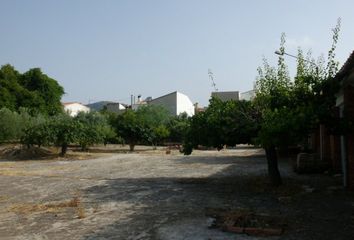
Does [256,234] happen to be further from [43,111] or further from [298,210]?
[43,111]

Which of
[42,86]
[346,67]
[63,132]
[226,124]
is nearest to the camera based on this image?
[346,67]

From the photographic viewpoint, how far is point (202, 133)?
13055 mm

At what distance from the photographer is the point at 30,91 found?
52.3m

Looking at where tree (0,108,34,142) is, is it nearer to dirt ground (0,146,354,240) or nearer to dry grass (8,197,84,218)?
dirt ground (0,146,354,240)

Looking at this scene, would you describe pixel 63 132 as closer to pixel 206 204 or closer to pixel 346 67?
pixel 206 204

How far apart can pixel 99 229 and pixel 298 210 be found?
400 cm

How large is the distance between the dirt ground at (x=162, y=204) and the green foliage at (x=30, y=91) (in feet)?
114

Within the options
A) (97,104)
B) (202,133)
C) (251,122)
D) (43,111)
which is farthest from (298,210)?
(97,104)

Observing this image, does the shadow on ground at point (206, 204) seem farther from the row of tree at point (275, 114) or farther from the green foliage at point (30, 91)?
the green foliage at point (30, 91)

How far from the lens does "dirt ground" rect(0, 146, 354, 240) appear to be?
26.1ft

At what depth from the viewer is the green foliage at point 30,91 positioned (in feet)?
163

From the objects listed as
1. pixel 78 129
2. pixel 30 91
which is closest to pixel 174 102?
pixel 30 91

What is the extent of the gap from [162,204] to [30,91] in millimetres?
44993

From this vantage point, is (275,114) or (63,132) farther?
(63,132)
